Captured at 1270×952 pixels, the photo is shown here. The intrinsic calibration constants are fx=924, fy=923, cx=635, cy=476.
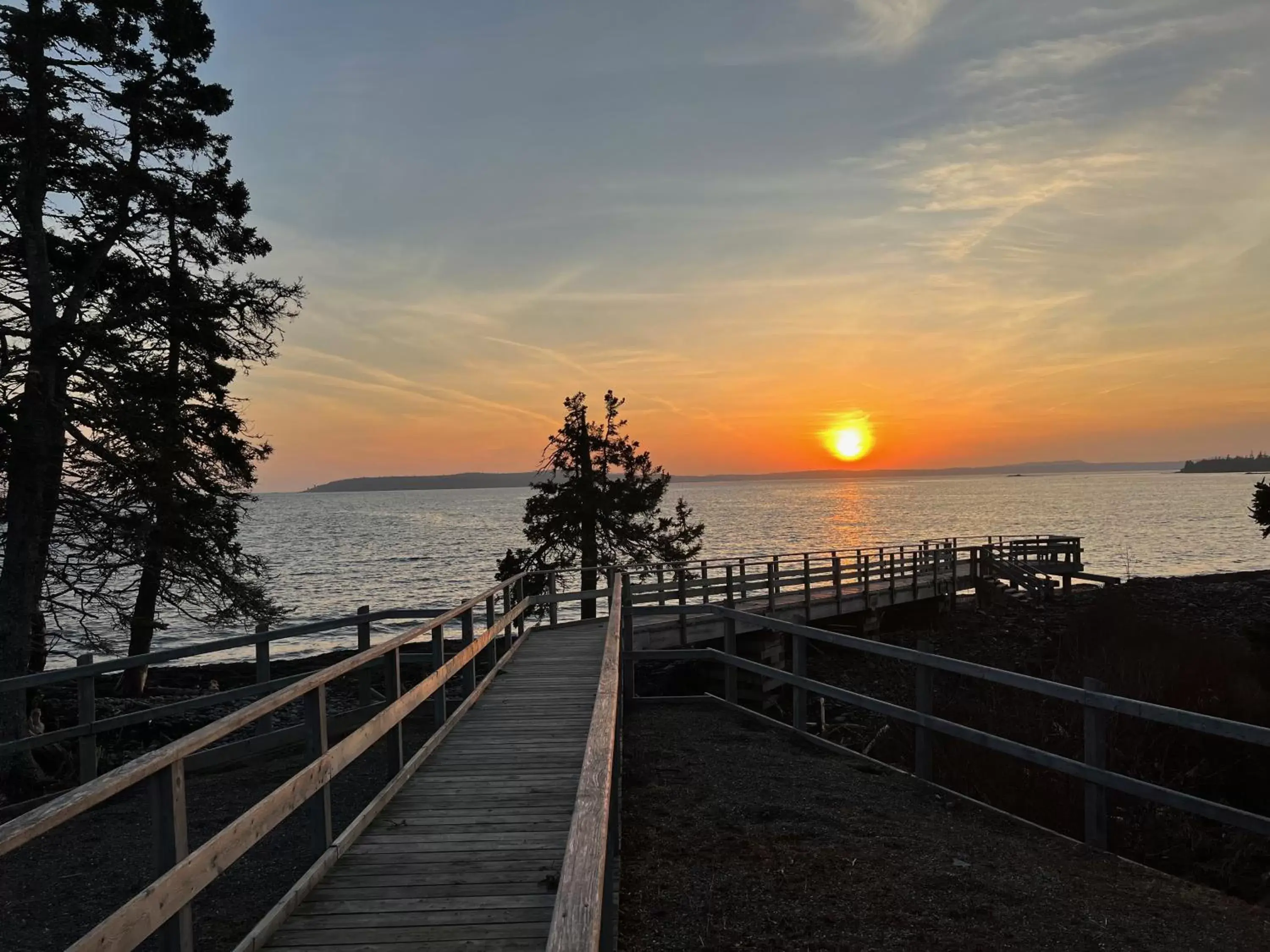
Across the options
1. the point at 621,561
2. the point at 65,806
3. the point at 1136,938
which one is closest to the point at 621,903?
the point at 1136,938

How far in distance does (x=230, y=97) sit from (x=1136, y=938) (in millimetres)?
21042

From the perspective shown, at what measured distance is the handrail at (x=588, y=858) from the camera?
71.4 inches

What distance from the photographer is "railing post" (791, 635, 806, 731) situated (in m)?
9.95

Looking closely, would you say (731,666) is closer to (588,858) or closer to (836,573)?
(588,858)

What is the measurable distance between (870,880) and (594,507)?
81.7 feet

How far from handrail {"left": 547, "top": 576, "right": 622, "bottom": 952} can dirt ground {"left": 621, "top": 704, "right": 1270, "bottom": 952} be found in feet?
8.63

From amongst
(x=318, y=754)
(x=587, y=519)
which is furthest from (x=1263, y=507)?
(x=587, y=519)

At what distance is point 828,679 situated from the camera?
74.5 feet

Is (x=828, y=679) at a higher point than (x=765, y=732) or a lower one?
lower

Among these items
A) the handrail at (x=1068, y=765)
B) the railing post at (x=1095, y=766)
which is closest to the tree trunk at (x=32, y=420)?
the handrail at (x=1068, y=765)

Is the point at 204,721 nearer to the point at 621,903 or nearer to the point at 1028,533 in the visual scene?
the point at 621,903

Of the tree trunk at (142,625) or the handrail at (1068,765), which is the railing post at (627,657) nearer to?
the handrail at (1068,765)

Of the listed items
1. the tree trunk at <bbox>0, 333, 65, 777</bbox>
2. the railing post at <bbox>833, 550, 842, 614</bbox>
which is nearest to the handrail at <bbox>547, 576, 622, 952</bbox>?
the tree trunk at <bbox>0, 333, 65, 777</bbox>

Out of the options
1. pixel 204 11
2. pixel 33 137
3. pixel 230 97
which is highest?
pixel 204 11
